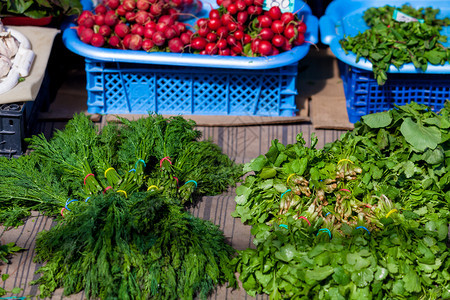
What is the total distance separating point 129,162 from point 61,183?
14.2 inches

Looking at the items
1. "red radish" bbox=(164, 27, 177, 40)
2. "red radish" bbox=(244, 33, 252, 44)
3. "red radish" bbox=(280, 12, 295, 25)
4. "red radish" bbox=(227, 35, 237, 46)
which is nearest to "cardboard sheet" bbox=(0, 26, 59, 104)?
"red radish" bbox=(164, 27, 177, 40)

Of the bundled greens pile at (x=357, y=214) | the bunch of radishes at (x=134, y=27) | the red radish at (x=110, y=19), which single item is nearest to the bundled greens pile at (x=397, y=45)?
the bundled greens pile at (x=357, y=214)

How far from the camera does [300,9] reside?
3.78 meters

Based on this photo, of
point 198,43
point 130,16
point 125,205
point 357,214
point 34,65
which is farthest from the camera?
point 130,16

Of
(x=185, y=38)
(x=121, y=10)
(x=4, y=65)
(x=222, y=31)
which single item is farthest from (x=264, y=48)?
(x=4, y=65)

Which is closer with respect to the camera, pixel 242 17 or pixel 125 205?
pixel 125 205

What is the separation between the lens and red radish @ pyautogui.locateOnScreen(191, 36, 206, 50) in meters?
3.54

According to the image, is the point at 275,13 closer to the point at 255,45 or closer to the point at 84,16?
the point at 255,45

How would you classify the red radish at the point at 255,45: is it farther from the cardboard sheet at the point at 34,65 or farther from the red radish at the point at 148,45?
the cardboard sheet at the point at 34,65

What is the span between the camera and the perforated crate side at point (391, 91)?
11.8ft

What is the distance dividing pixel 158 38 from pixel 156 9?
254mm

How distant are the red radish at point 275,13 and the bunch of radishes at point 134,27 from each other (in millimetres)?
534

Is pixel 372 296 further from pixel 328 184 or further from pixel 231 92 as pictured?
pixel 231 92

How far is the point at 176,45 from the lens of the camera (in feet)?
11.6
